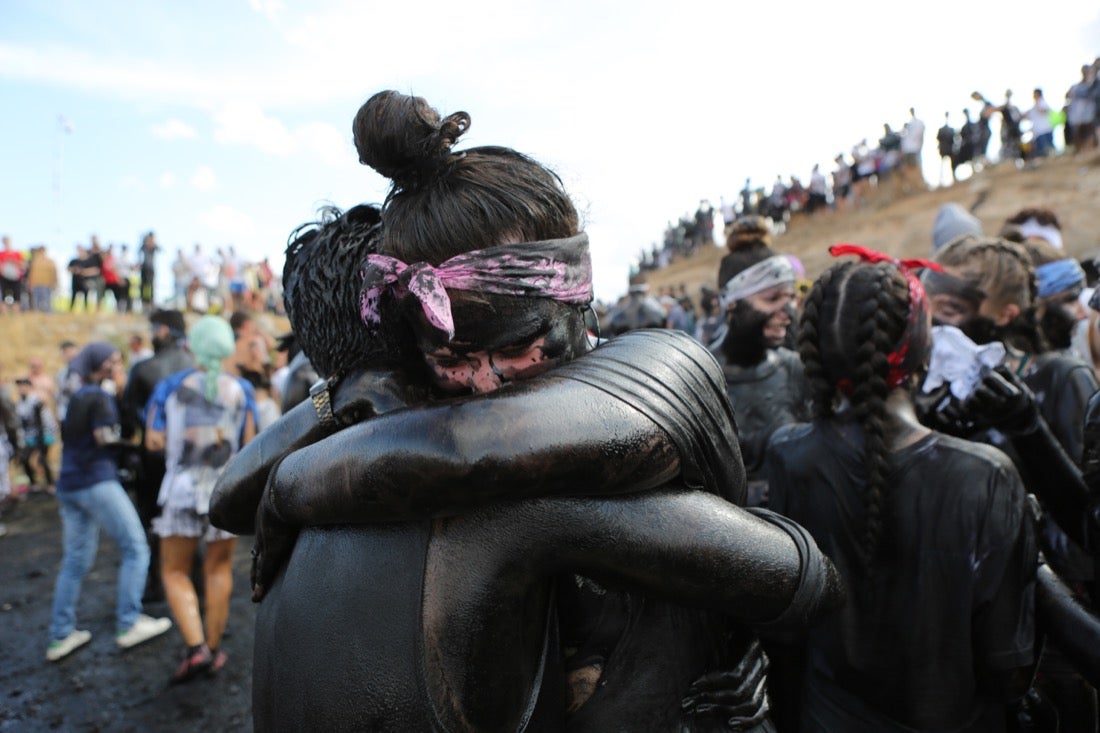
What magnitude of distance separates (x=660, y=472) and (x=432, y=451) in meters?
0.34

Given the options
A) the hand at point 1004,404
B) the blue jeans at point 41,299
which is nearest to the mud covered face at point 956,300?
the hand at point 1004,404

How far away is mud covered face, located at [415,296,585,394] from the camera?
1.13 metres

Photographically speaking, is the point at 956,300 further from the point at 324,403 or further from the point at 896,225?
the point at 896,225

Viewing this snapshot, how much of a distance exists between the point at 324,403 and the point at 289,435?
0.10 metres

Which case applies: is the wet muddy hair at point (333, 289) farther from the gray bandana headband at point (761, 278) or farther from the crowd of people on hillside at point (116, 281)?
the crowd of people on hillside at point (116, 281)

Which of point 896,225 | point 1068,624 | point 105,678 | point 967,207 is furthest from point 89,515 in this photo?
point 896,225

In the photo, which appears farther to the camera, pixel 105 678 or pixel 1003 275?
pixel 105 678

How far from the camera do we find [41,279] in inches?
836

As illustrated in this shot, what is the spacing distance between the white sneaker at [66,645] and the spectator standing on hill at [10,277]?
19231 millimetres

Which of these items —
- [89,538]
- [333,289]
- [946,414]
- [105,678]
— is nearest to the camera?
[333,289]

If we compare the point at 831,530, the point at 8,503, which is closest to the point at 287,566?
the point at 831,530

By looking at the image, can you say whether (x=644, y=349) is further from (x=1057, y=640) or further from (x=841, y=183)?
(x=841, y=183)

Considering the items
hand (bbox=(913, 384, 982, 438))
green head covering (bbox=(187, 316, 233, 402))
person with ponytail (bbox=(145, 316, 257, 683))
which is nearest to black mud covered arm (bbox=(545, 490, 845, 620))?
hand (bbox=(913, 384, 982, 438))

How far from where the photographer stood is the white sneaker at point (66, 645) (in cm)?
546
